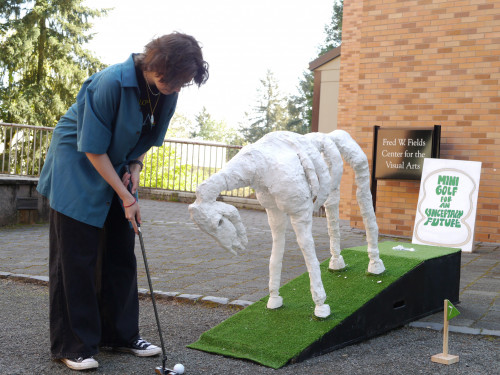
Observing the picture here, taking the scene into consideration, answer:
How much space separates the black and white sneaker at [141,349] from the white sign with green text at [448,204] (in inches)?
222

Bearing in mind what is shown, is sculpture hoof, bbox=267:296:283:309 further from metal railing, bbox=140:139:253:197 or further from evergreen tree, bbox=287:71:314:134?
evergreen tree, bbox=287:71:314:134

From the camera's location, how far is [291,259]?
7105 millimetres

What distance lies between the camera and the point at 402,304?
4.37m

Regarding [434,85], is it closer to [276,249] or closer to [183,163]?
[276,249]

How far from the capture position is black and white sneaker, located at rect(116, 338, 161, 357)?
362 cm

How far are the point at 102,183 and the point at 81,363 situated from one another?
105 cm

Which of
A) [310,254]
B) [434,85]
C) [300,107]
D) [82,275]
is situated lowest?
[82,275]

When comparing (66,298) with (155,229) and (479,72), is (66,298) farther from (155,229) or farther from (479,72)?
(479,72)

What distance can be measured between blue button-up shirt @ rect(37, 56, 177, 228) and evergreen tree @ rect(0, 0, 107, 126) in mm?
21532

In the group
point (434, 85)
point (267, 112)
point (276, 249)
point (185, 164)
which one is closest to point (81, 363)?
point (276, 249)

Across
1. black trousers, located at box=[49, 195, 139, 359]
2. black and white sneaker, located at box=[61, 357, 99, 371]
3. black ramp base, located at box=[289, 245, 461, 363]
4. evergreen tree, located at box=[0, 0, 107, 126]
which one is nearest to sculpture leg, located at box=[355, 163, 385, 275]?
black ramp base, located at box=[289, 245, 461, 363]

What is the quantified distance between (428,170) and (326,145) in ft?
16.2

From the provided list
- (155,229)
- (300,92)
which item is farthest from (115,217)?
(300,92)

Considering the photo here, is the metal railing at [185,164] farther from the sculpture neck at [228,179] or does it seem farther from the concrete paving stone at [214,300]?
the sculpture neck at [228,179]
